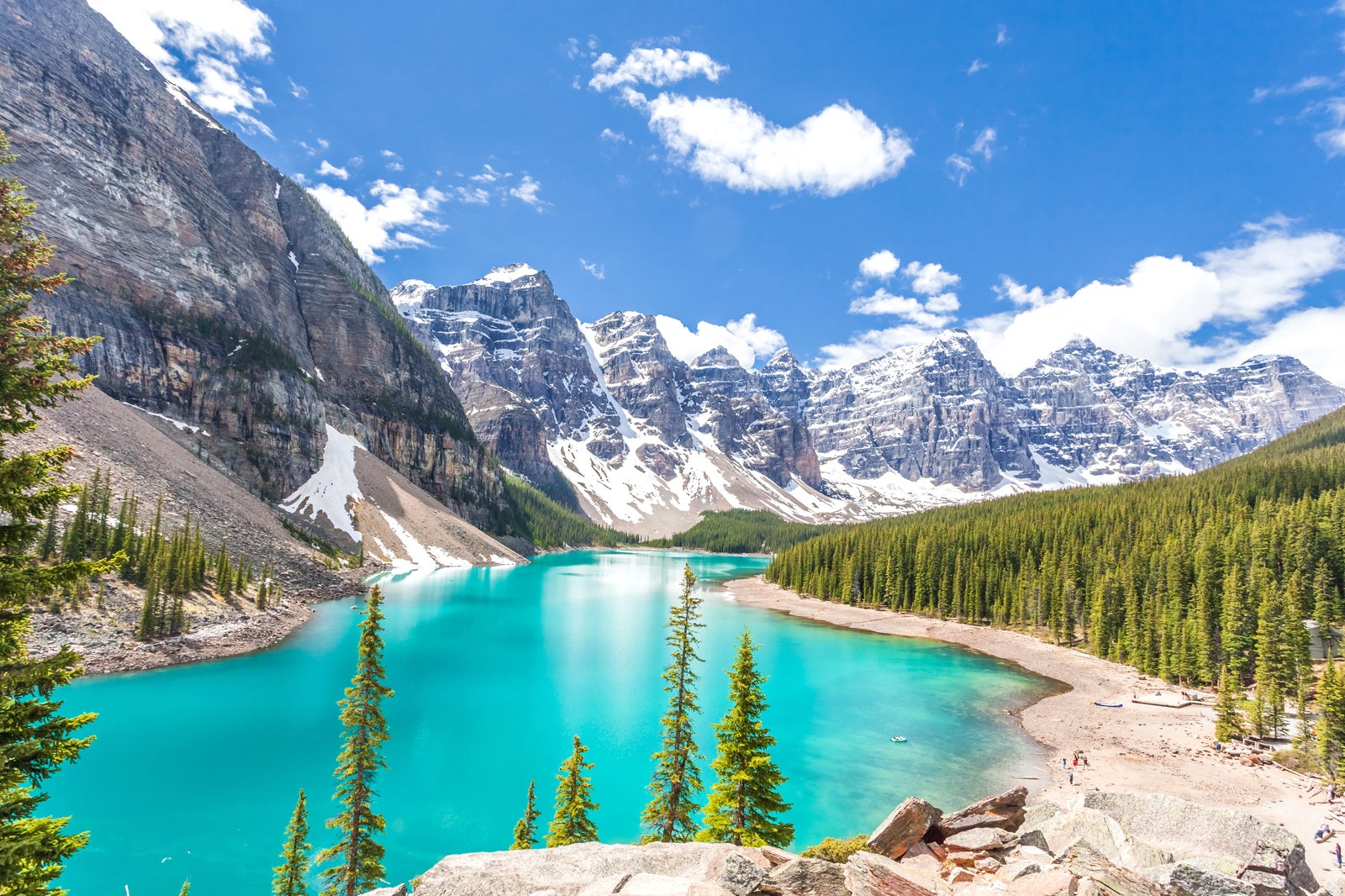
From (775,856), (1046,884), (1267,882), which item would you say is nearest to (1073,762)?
(1267,882)

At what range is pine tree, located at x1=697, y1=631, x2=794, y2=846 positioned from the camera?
54.4ft

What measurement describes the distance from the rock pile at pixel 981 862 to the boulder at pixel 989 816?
0.02 meters

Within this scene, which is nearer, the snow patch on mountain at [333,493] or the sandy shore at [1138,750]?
the sandy shore at [1138,750]

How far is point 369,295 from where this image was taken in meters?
162

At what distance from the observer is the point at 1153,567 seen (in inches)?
2293

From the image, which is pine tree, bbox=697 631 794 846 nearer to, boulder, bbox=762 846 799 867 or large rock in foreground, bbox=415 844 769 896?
large rock in foreground, bbox=415 844 769 896

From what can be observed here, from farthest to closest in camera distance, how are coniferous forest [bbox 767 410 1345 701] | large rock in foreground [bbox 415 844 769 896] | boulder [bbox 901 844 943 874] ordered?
1. coniferous forest [bbox 767 410 1345 701]
2. boulder [bbox 901 844 943 874]
3. large rock in foreground [bbox 415 844 769 896]

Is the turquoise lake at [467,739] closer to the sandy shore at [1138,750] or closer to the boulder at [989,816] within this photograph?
the sandy shore at [1138,750]

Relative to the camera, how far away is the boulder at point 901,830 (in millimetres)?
11234

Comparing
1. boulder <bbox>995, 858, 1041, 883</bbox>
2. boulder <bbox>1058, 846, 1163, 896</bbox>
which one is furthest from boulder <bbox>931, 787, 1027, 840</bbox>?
boulder <bbox>995, 858, 1041, 883</bbox>

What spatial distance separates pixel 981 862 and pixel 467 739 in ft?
91.3

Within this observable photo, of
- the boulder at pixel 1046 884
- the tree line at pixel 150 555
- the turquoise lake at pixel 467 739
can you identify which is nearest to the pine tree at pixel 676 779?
the turquoise lake at pixel 467 739

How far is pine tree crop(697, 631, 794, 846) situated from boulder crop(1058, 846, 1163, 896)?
768cm

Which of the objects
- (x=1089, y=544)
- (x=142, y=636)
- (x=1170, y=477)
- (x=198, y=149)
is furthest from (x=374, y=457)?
(x=1170, y=477)
